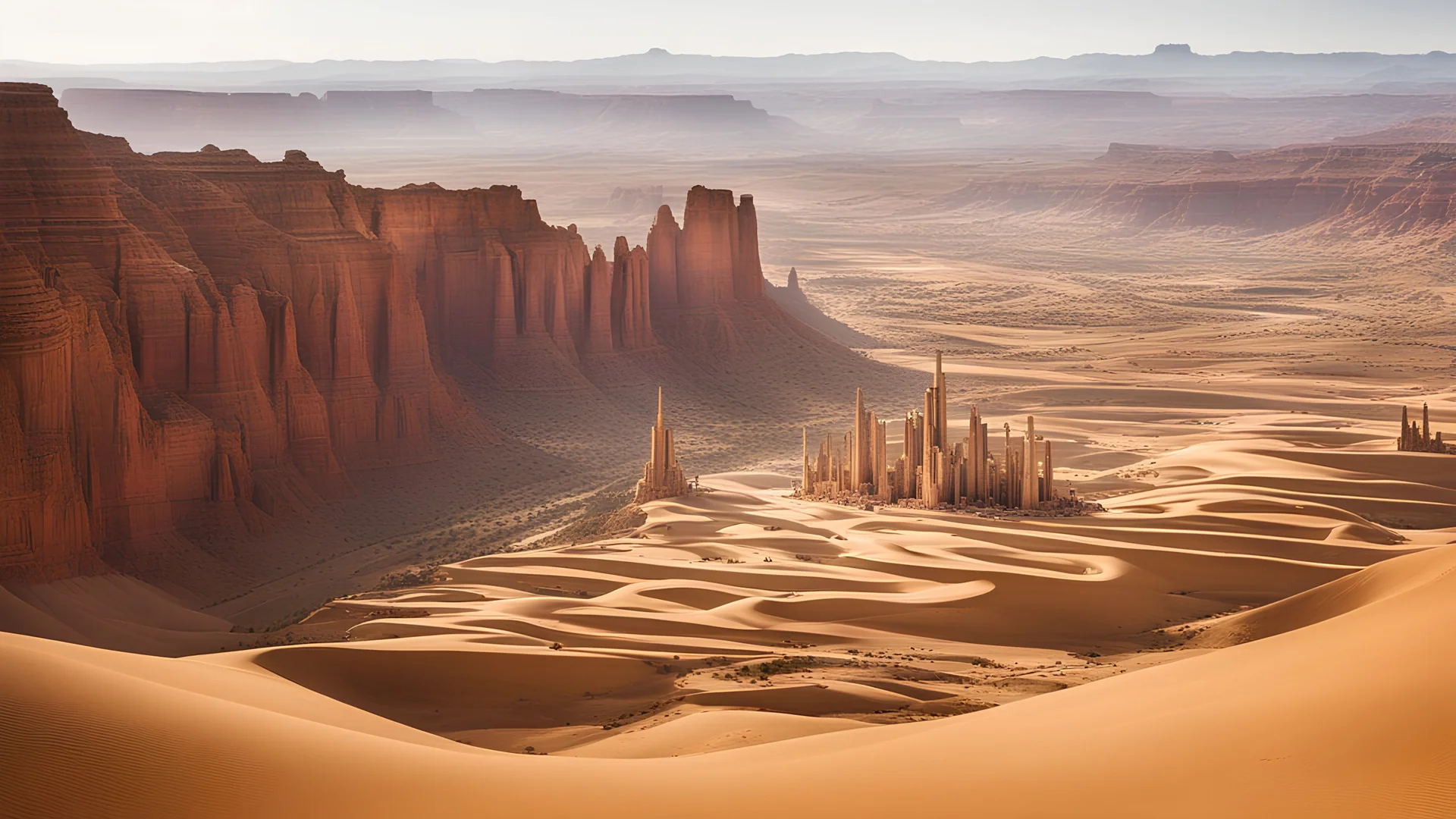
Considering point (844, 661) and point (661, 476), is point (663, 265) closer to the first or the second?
point (661, 476)

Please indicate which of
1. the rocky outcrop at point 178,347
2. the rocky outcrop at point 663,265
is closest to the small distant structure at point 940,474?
the rocky outcrop at point 178,347

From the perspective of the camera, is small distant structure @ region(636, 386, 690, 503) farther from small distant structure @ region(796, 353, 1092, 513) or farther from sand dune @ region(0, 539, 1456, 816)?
sand dune @ region(0, 539, 1456, 816)

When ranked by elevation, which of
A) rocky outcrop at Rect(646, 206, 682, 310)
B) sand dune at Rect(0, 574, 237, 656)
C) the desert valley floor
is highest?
rocky outcrop at Rect(646, 206, 682, 310)

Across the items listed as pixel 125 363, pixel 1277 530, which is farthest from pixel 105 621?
pixel 1277 530

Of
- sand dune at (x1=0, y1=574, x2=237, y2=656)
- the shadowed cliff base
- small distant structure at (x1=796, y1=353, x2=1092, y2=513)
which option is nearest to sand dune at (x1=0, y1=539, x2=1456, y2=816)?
sand dune at (x1=0, y1=574, x2=237, y2=656)

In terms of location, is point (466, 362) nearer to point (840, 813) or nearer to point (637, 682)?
point (637, 682)
